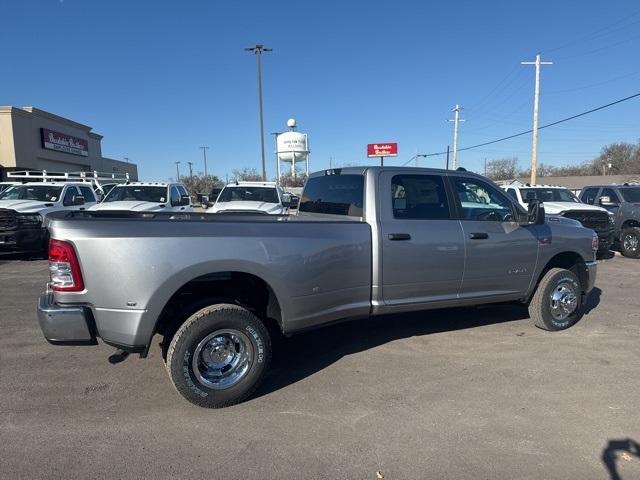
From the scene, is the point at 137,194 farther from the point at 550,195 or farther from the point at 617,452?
the point at 617,452

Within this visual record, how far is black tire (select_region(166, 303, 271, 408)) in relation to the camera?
135 inches

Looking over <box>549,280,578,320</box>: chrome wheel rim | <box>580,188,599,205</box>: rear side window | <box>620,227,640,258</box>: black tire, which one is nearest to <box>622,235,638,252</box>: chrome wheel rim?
<box>620,227,640,258</box>: black tire

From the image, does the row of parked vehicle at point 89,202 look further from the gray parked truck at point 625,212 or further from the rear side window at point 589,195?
the rear side window at point 589,195

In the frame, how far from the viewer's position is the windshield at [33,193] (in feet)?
39.3

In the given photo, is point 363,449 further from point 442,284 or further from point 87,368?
point 87,368

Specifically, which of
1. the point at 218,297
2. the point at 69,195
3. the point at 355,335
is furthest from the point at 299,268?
the point at 69,195

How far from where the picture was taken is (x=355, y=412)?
351cm

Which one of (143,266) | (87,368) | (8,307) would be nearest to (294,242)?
(143,266)

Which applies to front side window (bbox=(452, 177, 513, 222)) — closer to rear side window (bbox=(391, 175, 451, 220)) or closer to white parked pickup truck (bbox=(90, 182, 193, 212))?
rear side window (bbox=(391, 175, 451, 220))

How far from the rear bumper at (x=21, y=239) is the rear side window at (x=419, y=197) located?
9060 mm

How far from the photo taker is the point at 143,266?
10.5ft

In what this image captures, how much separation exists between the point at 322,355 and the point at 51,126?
34659 mm

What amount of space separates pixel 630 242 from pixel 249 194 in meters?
10.2

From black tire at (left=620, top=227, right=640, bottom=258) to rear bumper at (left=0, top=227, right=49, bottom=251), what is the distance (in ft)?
47.0
